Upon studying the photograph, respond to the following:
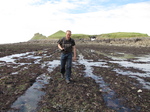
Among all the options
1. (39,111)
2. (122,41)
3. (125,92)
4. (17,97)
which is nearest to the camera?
(39,111)

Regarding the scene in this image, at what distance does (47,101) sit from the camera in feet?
20.1

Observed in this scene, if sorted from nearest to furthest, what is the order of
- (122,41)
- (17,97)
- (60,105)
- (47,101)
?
(60,105) → (47,101) → (17,97) → (122,41)

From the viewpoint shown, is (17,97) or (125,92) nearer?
(17,97)

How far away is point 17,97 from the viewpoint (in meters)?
6.63

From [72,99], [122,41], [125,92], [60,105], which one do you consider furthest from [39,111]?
[122,41]

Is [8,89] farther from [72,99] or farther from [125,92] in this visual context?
[125,92]

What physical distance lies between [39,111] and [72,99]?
1.61m

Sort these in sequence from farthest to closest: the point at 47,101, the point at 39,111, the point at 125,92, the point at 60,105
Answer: the point at 125,92 → the point at 47,101 → the point at 60,105 → the point at 39,111

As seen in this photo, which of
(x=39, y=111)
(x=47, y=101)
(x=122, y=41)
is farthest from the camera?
(x=122, y=41)

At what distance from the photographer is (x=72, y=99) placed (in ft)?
20.9

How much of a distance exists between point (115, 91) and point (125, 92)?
1.61ft

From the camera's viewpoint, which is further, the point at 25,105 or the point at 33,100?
the point at 33,100

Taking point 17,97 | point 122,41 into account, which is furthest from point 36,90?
point 122,41

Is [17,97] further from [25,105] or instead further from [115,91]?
[115,91]
